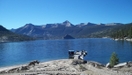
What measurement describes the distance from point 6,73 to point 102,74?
59.3ft

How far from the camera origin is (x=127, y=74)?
102 feet

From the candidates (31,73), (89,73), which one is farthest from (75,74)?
(31,73)

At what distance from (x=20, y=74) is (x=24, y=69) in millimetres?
→ 5241

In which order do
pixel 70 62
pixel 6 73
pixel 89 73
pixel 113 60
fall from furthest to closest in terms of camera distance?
pixel 113 60
pixel 70 62
pixel 6 73
pixel 89 73

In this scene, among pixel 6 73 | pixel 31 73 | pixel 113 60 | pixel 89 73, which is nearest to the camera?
pixel 89 73

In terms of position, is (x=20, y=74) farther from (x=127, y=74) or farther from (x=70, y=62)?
(x=127, y=74)

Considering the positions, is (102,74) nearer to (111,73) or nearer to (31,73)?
(111,73)

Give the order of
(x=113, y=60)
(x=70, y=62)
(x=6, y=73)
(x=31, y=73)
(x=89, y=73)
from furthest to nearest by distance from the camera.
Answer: (x=113, y=60)
(x=70, y=62)
(x=6, y=73)
(x=31, y=73)
(x=89, y=73)

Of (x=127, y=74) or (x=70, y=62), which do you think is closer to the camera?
(x=127, y=74)

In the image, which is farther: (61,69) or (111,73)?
(61,69)

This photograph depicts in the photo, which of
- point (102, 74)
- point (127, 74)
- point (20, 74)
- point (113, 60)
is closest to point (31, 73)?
point (20, 74)

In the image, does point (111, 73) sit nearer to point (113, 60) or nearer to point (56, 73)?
point (56, 73)

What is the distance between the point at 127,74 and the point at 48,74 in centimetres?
1338

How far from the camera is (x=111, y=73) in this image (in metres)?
31.9
